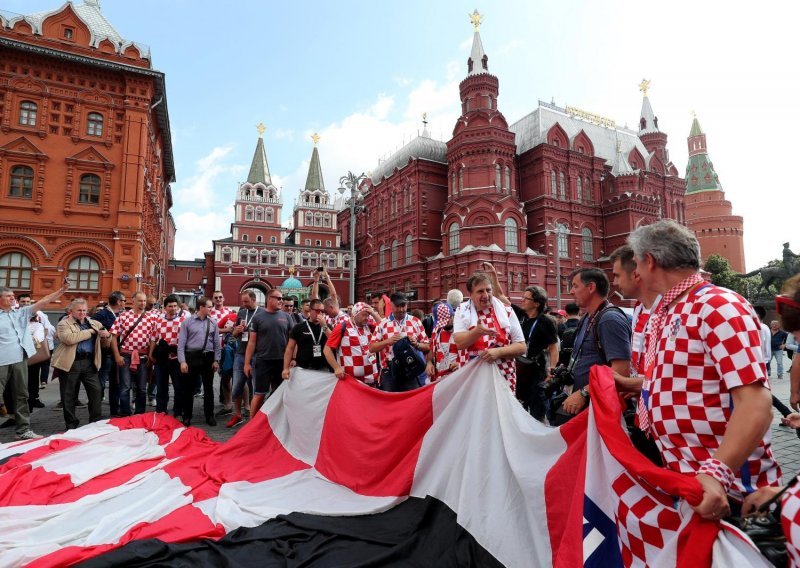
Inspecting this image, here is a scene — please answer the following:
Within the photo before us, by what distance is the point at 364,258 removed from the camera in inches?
1893

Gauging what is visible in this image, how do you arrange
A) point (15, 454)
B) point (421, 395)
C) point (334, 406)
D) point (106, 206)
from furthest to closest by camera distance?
point (106, 206)
point (15, 454)
point (334, 406)
point (421, 395)

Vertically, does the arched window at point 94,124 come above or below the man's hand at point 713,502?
above

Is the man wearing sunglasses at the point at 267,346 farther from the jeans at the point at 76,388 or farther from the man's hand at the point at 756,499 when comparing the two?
the man's hand at the point at 756,499

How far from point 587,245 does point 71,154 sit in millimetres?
37308

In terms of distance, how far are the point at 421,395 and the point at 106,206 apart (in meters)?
26.6

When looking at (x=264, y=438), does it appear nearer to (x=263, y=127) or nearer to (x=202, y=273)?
(x=202, y=273)

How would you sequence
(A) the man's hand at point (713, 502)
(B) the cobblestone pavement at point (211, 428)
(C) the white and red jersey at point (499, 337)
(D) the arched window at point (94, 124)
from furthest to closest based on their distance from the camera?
(D) the arched window at point (94, 124) < (B) the cobblestone pavement at point (211, 428) < (C) the white and red jersey at point (499, 337) < (A) the man's hand at point (713, 502)

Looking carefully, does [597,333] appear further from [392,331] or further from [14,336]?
[14,336]

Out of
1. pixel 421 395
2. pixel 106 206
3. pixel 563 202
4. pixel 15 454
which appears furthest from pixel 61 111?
pixel 563 202

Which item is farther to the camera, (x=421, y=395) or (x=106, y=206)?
(x=106, y=206)

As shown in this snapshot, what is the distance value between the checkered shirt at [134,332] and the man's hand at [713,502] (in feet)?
27.8

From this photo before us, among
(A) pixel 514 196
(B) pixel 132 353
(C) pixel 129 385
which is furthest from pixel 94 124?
(A) pixel 514 196

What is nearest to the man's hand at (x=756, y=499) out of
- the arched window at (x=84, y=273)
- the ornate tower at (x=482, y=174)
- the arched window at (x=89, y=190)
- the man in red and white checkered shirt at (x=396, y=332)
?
the man in red and white checkered shirt at (x=396, y=332)

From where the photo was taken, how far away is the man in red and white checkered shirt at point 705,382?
4.88 ft
